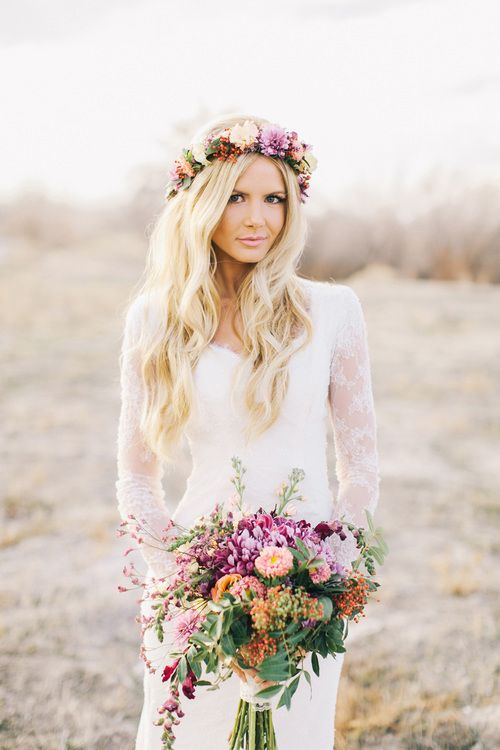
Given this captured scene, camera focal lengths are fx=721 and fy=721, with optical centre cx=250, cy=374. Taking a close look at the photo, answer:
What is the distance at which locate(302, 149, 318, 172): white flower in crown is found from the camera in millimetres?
2342

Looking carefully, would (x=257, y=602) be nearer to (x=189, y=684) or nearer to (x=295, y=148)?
(x=189, y=684)

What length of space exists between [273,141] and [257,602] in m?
1.43

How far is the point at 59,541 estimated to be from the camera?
5281 mm

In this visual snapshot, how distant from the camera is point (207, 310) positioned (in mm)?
2410

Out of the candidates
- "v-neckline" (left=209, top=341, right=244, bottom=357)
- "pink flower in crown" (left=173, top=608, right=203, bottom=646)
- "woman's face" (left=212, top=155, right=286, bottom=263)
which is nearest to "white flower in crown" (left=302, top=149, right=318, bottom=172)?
"woman's face" (left=212, top=155, right=286, bottom=263)

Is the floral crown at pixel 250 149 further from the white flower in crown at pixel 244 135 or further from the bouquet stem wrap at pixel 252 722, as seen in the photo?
the bouquet stem wrap at pixel 252 722

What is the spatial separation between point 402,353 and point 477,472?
3.72 m

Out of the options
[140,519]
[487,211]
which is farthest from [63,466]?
[487,211]

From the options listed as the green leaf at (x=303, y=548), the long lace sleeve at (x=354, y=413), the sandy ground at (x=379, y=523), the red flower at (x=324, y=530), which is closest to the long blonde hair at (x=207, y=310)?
the long lace sleeve at (x=354, y=413)

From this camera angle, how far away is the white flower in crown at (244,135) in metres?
2.22

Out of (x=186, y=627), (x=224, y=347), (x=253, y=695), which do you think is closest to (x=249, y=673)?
(x=253, y=695)

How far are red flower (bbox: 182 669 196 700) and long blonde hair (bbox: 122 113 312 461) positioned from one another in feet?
2.59

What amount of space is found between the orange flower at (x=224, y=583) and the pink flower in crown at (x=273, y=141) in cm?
131

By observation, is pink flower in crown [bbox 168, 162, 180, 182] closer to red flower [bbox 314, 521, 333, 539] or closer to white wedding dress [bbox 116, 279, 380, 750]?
white wedding dress [bbox 116, 279, 380, 750]
